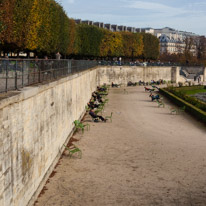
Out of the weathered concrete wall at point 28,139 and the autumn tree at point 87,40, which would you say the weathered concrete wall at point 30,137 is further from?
the autumn tree at point 87,40

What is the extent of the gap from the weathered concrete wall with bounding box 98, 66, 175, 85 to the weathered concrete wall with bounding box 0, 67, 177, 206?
4179 centimetres

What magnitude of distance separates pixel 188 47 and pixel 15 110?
412 feet

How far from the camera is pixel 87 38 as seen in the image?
65.0 m

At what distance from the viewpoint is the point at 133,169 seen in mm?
16312

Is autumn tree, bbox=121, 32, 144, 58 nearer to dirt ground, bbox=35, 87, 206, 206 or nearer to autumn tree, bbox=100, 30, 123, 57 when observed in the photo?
autumn tree, bbox=100, 30, 123, 57

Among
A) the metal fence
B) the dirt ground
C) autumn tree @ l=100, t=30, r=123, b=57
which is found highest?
autumn tree @ l=100, t=30, r=123, b=57

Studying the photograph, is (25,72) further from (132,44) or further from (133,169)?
(132,44)

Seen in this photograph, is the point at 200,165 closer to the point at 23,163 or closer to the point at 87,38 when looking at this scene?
the point at 23,163

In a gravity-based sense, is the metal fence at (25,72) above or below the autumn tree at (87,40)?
below

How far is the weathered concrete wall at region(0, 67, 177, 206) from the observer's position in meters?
9.30

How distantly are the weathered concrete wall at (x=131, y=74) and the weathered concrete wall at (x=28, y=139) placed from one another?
44.4 metres

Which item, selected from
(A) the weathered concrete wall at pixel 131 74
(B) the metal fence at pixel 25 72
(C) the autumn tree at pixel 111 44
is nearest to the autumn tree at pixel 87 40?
(C) the autumn tree at pixel 111 44

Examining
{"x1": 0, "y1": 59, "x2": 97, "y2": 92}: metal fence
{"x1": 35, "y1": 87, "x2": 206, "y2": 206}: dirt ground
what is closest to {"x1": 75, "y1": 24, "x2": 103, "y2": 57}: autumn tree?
{"x1": 35, "y1": 87, "x2": 206, "y2": 206}: dirt ground

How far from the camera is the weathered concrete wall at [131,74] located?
205ft
